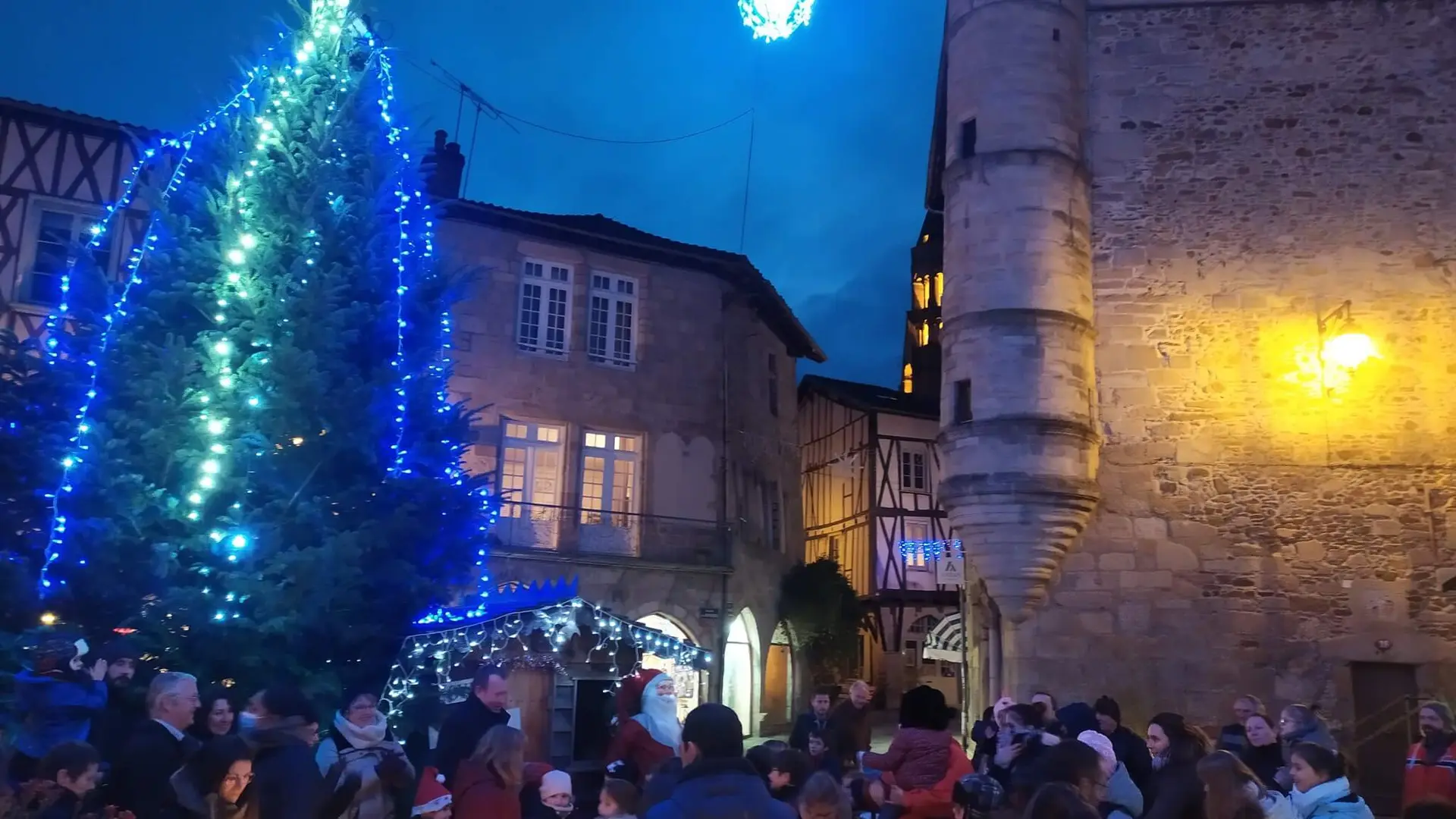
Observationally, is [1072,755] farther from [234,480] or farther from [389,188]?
[389,188]

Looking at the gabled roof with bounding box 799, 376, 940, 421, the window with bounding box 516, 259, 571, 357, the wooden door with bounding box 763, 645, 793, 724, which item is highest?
the gabled roof with bounding box 799, 376, 940, 421

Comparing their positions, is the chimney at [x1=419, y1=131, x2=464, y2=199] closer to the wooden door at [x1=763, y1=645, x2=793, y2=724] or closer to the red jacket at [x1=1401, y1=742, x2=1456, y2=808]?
the wooden door at [x1=763, y1=645, x2=793, y2=724]

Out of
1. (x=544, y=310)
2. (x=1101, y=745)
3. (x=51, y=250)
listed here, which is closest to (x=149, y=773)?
(x=1101, y=745)

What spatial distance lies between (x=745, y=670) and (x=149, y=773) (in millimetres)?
14053

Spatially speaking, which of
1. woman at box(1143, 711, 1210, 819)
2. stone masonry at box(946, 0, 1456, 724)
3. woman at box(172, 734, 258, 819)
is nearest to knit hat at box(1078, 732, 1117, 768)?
woman at box(1143, 711, 1210, 819)

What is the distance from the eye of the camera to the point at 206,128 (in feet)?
23.7

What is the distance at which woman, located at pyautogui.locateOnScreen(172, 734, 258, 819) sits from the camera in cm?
342

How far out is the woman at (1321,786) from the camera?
3.94 m

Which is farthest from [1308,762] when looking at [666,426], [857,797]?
[666,426]

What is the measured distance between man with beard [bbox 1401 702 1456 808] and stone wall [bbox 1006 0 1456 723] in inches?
209

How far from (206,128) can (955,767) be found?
623 cm

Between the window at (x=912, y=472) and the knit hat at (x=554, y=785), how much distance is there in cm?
2111

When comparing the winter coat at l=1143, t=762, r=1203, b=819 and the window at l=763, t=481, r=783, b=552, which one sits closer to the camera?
the winter coat at l=1143, t=762, r=1203, b=819

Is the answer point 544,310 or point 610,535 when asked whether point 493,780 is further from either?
point 544,310
